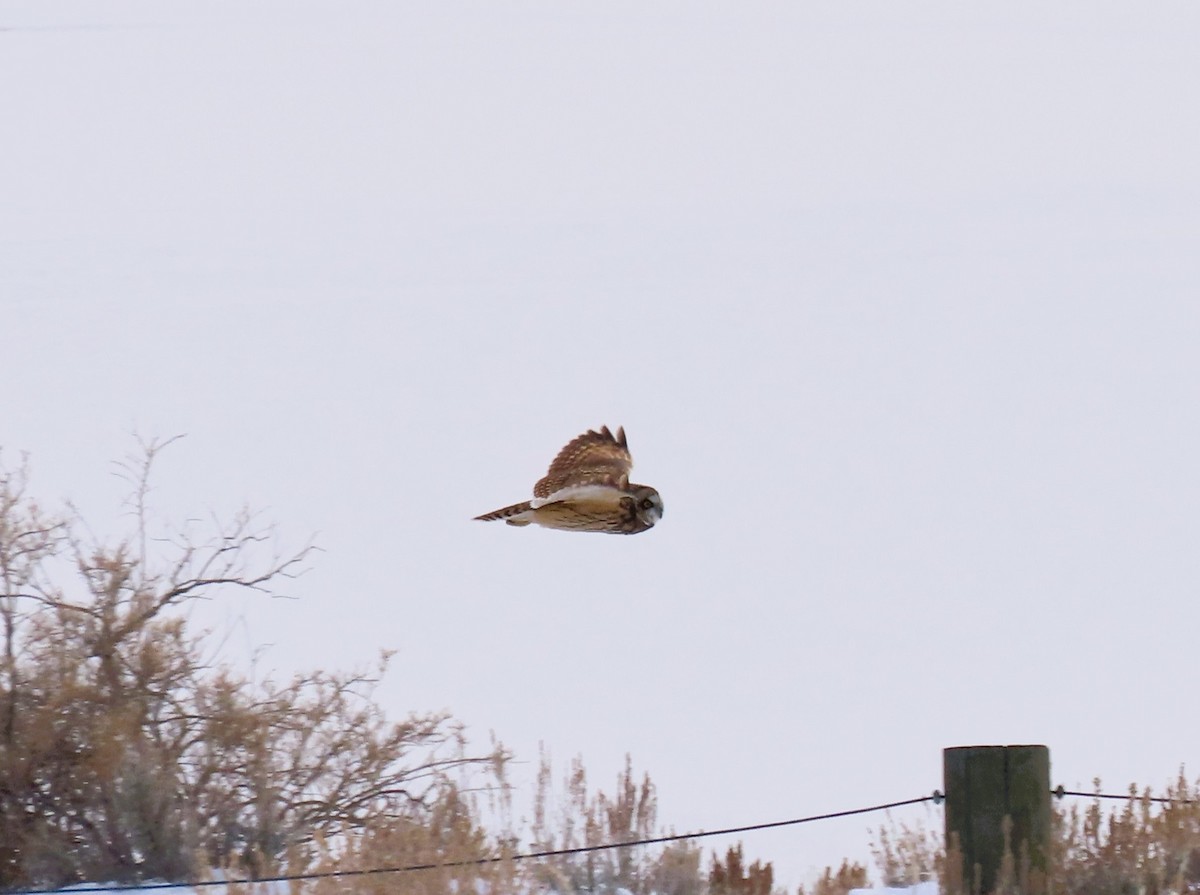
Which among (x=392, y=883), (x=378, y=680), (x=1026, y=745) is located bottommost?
(x=392, y=883)

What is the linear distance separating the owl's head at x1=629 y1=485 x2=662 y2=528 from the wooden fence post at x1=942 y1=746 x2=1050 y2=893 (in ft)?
4.83

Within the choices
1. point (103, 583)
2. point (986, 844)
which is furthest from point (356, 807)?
point (986, 844)

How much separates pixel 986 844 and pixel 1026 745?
0.37 meters

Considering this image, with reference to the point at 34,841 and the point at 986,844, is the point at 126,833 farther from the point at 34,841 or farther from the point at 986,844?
the point at 986,844

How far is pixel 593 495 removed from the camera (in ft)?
23.3

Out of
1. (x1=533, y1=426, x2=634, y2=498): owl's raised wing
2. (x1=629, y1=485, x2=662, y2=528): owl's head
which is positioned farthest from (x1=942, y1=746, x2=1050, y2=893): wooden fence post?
(x1=533, y1=426, x2=634, y2=498): owl's raised wing

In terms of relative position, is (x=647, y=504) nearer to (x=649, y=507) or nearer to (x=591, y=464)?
(x=649, y=507)

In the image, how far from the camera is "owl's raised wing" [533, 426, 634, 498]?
734 cm

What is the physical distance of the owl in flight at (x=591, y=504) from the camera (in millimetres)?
7109

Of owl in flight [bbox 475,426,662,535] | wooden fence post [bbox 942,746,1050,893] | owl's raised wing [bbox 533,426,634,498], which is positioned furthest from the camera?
owl's raised wing [bbox 533,426,634,498]

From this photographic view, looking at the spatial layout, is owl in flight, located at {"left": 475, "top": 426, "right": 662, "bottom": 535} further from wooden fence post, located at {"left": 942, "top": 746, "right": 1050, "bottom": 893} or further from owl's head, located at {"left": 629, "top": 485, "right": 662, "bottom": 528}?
wooden fence post, located at {"left": 942, "top": 746, "right": 1050, "bottom": 893}

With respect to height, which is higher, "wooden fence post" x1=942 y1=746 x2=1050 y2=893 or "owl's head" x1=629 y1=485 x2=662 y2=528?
"owl's head" x1=629 y1=485 x2=662 y2=528

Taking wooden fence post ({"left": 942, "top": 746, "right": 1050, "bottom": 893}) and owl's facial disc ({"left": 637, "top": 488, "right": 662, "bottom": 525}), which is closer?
wooden fence post ({"left": 942, "top": 746, "right": 1050, "bottom": 893})

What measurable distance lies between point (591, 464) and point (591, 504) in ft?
1.28
